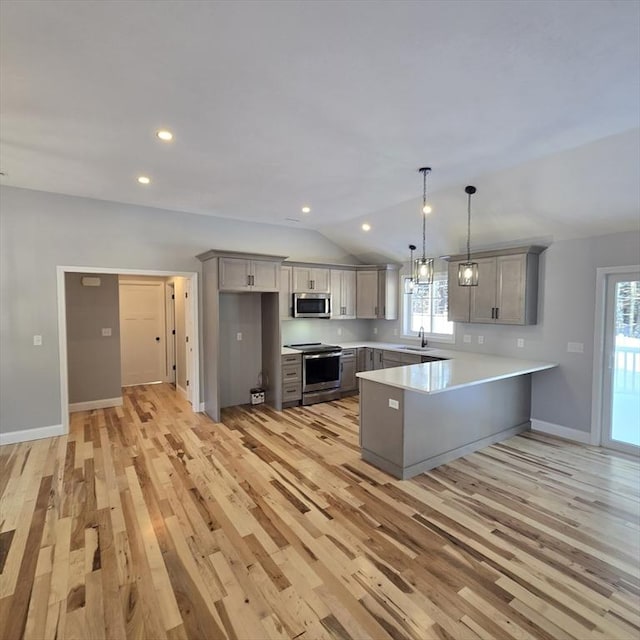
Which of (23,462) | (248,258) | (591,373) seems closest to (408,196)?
(248,258)

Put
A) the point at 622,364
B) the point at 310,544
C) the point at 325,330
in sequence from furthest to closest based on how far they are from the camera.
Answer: the point at 325,330 < the point at 622,364 < the point at 310,544

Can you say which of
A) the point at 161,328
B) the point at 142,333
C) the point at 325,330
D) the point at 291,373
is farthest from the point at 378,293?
the point at 142,333

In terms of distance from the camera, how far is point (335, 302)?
6766 millimetres

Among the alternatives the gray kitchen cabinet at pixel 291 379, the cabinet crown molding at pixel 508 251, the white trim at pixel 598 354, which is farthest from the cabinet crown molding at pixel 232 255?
the white trim at pixel 598 354

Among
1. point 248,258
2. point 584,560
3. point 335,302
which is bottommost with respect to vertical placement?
point 584,560

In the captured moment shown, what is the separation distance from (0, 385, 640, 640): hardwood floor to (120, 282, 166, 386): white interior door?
3.15 meters

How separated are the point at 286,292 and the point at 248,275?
39.4 inches

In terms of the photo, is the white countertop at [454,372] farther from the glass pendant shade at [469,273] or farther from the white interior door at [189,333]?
the white interior door at [189,333]

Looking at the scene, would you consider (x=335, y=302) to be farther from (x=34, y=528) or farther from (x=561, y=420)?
(x=34, y=528)

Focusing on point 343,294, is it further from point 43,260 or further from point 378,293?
point 43,260

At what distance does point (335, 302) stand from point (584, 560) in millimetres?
4989

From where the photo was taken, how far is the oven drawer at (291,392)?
5.73 m

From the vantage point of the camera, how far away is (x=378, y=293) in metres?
6.84

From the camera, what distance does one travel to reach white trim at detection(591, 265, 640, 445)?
421cm
